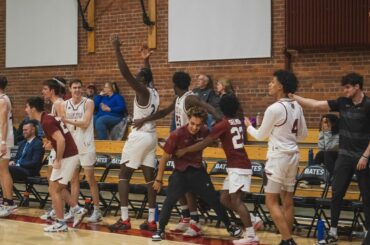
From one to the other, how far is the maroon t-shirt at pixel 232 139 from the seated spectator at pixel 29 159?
409 centimetres

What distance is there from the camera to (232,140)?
7281 mm

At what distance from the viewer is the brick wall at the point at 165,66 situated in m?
11.4

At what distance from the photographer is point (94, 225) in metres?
8.65

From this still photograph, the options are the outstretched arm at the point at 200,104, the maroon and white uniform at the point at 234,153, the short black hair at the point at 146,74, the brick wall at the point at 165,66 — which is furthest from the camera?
the brick wall at the point at 165,66

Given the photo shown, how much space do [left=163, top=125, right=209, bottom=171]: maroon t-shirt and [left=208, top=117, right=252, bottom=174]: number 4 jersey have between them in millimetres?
357

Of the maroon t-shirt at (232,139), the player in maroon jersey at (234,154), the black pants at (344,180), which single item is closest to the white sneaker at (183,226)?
the player in maroon jersey at (234,154)

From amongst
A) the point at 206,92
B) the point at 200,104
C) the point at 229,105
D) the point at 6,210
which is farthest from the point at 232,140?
the point at 6,210

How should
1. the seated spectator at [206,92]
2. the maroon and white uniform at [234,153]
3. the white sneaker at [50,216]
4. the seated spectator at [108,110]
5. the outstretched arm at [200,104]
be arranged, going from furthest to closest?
the seated spectator at [108,110]
the seated spectator at [206,92]
the white sneaker at [50,216]
the outstretched arm at [200,104]
the maroon and white uniform at [234,153]

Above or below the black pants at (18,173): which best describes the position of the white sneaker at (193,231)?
below

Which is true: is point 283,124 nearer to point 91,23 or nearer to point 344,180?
point 344,180

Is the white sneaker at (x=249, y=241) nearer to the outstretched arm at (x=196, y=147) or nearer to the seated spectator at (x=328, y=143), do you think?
the outstretched arm at (x=196, y=147)

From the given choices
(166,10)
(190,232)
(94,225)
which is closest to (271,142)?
(190,232)

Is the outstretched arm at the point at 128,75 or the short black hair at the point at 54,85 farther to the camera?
the short black hair at the point at 54,85

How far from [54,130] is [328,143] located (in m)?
3.76
